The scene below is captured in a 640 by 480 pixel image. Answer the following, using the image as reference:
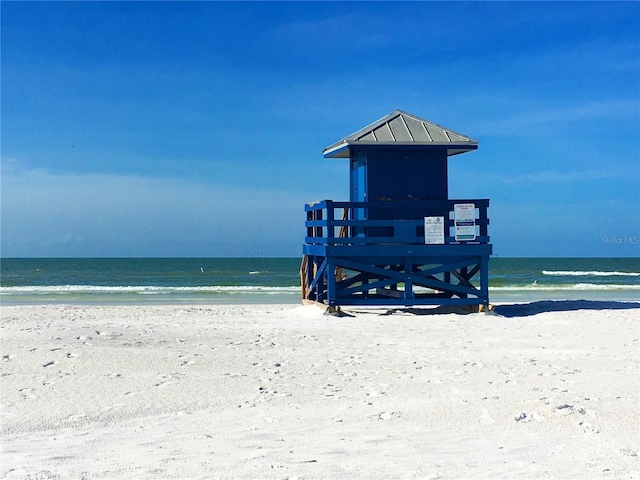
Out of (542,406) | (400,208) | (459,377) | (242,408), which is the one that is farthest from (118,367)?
(400,208)

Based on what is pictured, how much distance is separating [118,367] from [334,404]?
9.70 ft

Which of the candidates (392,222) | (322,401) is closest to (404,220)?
(392,222)

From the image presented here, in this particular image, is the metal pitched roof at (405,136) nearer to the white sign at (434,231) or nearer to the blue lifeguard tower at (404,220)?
the blue lifeguard tower at (404,220)

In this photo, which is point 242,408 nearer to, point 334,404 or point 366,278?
point 334,404

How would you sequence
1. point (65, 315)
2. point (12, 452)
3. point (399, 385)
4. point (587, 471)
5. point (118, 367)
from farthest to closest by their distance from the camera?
point (65, 315), point (118, 367), point (399, 385), point (12, 452), point (587, 471)

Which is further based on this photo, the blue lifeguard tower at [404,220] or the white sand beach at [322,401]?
the blue lifeguard tower at [404,220]

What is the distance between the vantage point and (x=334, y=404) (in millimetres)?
6832

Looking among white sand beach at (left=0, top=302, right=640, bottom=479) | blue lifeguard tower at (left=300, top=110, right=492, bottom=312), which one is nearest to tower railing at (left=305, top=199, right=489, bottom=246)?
blue lifeguard tower at (left=300, top=110, right=492, bottom=312)

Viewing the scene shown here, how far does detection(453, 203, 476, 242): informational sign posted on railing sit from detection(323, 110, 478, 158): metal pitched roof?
3.73ft

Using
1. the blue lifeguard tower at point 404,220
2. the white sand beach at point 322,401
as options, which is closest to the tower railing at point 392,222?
the blue lifeguard tower at point 404,220

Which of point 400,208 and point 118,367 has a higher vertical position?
point 400,208

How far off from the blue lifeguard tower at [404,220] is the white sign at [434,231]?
19 millimetres

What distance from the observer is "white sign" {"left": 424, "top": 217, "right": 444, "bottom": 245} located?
14.2 m

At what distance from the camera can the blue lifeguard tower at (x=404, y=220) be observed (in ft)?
46.3
